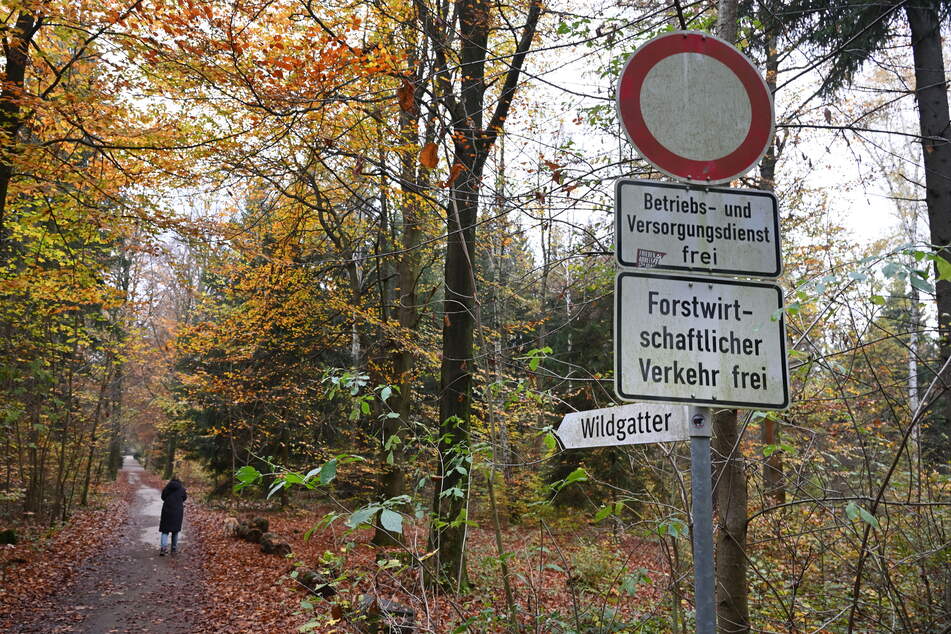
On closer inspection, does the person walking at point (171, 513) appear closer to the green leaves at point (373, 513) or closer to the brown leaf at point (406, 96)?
the brown leaf at point (406, 96)

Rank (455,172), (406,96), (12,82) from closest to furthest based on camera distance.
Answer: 1. (406,96)
2. (455,172)
3. (12,82)

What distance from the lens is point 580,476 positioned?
264 cm

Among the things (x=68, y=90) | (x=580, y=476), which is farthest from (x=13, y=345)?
(x=580, y=476)

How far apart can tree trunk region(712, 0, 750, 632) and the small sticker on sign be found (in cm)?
186

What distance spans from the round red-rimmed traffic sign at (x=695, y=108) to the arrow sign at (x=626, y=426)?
0.72 meters

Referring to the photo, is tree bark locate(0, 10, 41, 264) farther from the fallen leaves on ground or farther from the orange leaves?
the orange leaves

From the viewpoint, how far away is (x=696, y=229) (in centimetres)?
178

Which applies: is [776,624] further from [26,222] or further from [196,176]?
[26,222]

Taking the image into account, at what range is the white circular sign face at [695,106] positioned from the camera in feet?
6.22

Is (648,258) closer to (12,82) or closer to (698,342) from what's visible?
(698,342)

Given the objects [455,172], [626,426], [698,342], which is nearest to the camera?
[698,342]

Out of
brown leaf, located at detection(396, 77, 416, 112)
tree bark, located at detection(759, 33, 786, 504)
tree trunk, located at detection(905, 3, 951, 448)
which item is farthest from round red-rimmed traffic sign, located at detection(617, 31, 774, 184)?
tree trunk, located at detection(905, 3, 951, 448)

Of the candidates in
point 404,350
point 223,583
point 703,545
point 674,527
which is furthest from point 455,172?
point 223,583

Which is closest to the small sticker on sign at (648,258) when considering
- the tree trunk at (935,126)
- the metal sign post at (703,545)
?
the metal sign post at (703,545)
